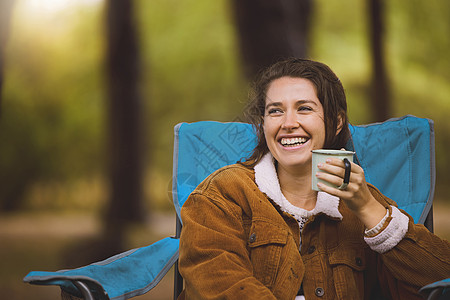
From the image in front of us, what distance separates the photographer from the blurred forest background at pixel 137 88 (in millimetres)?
2951

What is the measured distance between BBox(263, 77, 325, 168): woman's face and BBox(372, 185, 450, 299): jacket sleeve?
314mm

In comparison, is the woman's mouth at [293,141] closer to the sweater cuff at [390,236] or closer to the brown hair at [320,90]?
the brown hair at [320,90]

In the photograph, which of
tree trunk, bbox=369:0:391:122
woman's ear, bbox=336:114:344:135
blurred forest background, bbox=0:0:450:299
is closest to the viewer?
woman's ear, bbox=336:114:344:135

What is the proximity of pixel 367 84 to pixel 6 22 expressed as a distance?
2.52m

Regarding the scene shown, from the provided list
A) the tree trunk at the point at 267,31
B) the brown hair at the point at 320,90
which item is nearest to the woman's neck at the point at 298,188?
the brown hair at the point at 320,90

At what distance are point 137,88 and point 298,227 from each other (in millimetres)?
2216

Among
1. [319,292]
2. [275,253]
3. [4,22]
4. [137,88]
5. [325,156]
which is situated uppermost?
[4,22]

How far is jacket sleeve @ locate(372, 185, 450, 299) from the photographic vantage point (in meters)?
1.09

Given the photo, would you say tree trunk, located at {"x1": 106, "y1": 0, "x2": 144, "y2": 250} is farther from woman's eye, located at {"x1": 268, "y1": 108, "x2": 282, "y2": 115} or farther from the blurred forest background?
woman's eye, located at {"x1": 268, "y1": 108, "x2": 282, "y2": 115}

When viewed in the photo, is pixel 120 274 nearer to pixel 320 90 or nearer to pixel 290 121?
pixel 290 121

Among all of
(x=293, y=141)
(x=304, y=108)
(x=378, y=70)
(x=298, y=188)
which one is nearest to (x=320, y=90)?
(x=304, y=108)

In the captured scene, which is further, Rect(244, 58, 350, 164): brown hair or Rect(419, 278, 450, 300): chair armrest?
Rect(244, 58, 350, 164): brown hair

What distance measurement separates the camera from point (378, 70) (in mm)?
3260

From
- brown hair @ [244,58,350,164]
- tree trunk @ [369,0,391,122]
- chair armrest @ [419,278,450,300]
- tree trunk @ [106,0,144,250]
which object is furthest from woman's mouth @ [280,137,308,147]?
tree trunk @ [369,0,391,122]
